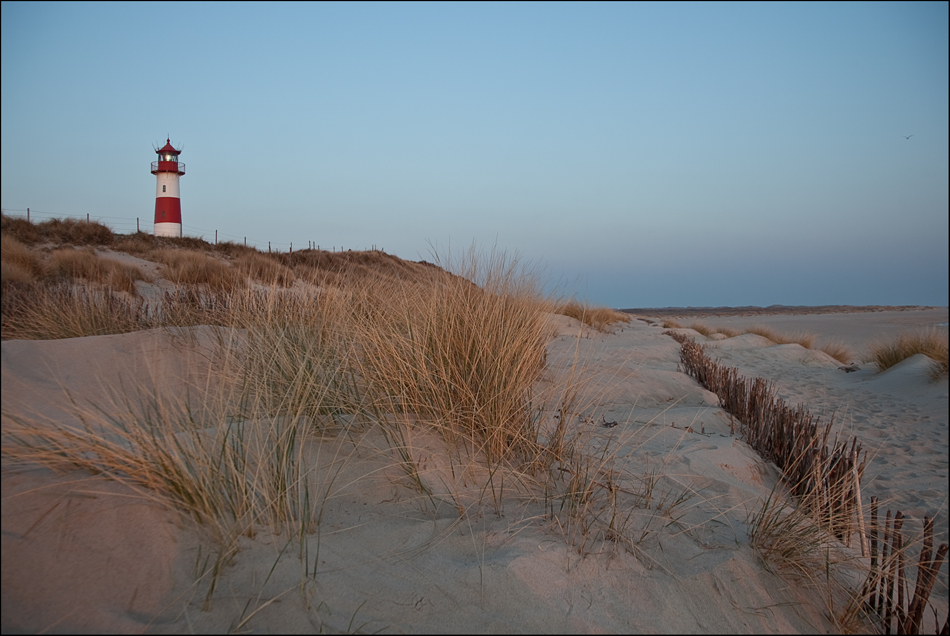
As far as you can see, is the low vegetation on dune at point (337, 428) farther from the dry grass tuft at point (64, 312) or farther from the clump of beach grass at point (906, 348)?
the clump of beach grass at point (906, 348)

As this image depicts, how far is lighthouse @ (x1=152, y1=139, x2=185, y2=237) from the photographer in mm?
25984

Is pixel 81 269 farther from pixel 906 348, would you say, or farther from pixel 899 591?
pixel 906 348

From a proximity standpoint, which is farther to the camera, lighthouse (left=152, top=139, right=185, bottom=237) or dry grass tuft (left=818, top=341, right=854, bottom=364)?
lighthouse (left=152, top=139, right=185, bottom=237)

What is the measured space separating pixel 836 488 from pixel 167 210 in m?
30.4

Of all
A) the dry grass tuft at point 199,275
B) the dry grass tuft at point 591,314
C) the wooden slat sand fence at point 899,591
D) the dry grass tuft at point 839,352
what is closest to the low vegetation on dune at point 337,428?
the wooden slat sand fence at point 899,591

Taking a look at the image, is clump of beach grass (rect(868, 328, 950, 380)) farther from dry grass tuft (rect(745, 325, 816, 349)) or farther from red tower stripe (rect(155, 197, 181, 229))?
red tower stripe (rect(155, 197, 181, 229))

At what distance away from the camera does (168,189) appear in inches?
1045

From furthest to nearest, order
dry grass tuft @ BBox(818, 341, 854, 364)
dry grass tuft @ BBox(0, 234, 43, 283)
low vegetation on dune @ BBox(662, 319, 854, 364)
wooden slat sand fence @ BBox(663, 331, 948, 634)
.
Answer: low vegetation on dune @ BBox(662, 319, 854, 364), dry grass tuft @ BBox(818, 341, 854, 364), wooden slat sand fence @ BBox(663, 331, 948, 634), dry grass tuft @ BBox(0, 234, 43, 283)

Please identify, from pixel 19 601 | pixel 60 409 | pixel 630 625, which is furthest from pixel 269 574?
pixel 630 625

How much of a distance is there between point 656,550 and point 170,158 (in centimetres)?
3155

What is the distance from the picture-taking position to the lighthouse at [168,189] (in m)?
A: 26.0

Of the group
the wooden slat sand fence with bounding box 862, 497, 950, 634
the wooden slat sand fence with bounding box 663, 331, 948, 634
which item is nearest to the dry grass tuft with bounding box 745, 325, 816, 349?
the wooden slat sand fence with bounding box 663, 331, 948, 634

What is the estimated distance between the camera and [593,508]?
2.06 metres

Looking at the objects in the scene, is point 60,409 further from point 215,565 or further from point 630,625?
point 630,625
